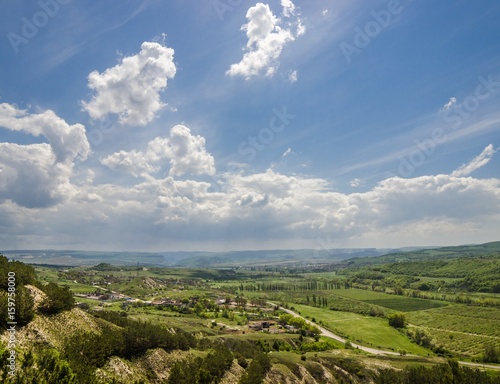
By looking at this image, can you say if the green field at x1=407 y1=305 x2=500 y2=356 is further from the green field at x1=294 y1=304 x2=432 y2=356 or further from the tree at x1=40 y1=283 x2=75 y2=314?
the tree at x1=40 y1=283 x2=75 y2=314

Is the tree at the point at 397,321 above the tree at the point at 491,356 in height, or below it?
below

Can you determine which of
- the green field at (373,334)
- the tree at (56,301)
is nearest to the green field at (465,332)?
the green field at (373,334)

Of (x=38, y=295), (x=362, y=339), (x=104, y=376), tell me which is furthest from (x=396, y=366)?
(x=38, y=295)

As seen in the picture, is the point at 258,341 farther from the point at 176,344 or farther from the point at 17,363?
the point at 17,363

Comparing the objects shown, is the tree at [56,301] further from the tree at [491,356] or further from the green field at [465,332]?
the green field at [465,332]

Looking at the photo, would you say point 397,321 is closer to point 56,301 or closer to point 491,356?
point 491,356

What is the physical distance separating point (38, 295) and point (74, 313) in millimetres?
6441

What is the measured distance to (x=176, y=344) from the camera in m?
62.9

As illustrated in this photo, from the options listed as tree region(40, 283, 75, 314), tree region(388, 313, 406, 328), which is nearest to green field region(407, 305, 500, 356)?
tree region(388, 313, 406, 328)

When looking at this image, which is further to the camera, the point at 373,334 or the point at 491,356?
the point at 373,334

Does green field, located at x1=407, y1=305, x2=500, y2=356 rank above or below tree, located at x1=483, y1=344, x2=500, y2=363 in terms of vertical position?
below

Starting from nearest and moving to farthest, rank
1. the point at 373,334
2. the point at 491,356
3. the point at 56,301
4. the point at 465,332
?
the point at 56,301
the point at 491,356
the point at 373,334
the point at 465,332

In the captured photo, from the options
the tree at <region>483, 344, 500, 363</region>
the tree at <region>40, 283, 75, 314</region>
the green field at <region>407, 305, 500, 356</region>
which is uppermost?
the tree at <region>40, 283, 75, 314</region>

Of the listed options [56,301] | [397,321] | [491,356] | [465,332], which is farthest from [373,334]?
[56,301]
